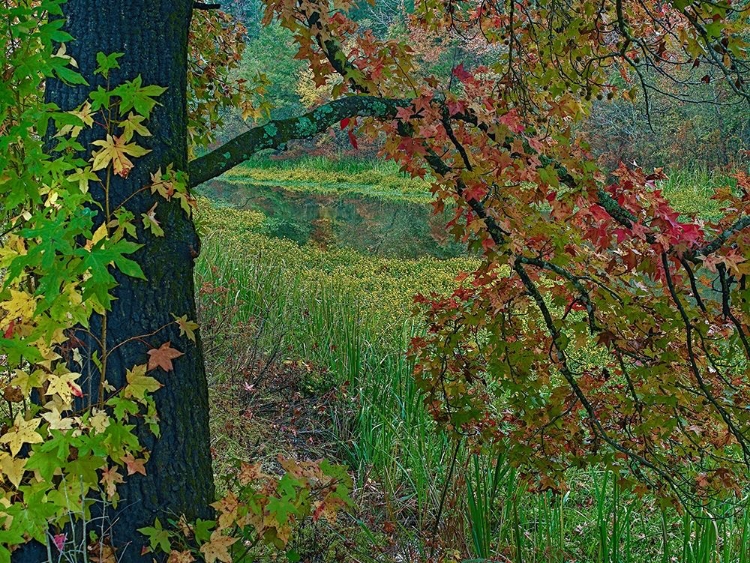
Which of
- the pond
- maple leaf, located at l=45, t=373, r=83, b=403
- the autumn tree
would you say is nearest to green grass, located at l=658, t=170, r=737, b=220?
the pond

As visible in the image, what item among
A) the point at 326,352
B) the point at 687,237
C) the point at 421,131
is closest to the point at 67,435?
the point at 421,131

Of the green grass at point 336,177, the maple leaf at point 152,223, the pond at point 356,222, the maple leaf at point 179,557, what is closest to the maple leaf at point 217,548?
the maple leaf at point 179,557

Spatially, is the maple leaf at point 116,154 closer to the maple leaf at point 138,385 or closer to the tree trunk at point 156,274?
the tree trunk at point 156,274

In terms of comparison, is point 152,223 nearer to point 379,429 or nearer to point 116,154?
point 116,154

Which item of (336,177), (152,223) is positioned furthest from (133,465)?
(336,177)

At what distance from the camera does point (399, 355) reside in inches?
182

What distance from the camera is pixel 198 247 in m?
1.96

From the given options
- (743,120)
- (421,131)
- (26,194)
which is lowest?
(26,194)

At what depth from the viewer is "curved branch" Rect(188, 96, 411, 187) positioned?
79.0 inches

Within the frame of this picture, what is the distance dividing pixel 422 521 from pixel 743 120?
16027mm

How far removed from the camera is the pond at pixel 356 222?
1284cm

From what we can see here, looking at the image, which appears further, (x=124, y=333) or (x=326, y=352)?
(x=326, y=352)

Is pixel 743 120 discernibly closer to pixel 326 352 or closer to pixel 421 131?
pixel 326 352

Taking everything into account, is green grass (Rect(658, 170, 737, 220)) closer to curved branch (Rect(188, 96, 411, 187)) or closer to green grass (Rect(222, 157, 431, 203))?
green grass (Rect(222, 157, 431, 203))
